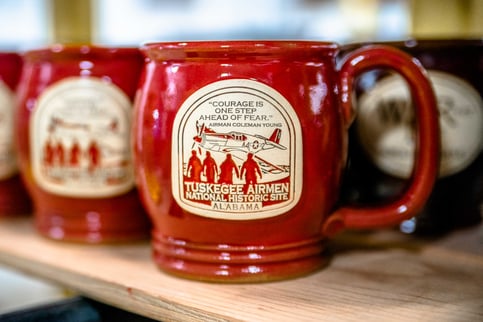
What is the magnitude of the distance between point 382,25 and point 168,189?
57cm

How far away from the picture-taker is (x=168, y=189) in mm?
569

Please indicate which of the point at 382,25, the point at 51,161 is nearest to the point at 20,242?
the point at 51,161

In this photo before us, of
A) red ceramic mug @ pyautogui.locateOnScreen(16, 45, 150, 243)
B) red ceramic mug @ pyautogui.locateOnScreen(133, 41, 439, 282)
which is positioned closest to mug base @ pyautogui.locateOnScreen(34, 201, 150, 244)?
red ceramic mug @ pyautogui.locateOnScreen(16, 45, 150, 243)

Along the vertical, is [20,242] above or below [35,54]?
below

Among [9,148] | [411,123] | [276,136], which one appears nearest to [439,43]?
[411,123]

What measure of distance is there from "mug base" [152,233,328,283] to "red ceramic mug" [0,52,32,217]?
274 millimetres

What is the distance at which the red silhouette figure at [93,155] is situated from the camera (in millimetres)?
666

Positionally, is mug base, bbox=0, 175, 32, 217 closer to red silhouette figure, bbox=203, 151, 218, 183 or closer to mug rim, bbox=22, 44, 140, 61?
mug rim, bbox=22, 44, 140, 61

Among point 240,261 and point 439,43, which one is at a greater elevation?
point 439,43

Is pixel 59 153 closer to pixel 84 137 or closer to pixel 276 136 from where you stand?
pixel 84 137

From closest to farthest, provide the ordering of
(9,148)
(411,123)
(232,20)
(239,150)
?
1. (239,150)
2. (411,123)
3. (9,148)
4. (232,20)

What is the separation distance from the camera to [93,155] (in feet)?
2.19

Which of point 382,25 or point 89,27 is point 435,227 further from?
point 89,27

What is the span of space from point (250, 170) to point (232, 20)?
0.74 m
